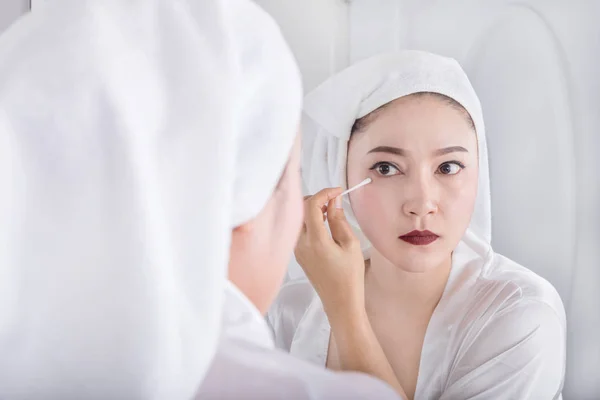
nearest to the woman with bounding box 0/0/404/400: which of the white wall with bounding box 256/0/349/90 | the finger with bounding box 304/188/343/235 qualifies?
the finger with bounding box 304/188/343/235

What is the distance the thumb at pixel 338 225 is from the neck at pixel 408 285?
0.21 ft

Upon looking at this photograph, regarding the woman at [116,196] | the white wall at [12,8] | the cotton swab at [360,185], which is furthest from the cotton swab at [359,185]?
the white wall at [12,8]

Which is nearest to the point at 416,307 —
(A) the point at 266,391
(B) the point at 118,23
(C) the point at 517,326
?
(C) the point at 517,326

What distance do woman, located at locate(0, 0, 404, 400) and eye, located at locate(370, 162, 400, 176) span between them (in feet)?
1.07

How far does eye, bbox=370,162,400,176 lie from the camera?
27.1 inches

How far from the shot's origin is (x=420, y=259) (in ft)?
2.33

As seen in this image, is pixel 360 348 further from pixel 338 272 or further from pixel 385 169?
pixel 385 169

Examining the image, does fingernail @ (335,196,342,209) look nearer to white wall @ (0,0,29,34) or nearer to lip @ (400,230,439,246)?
lip @ (400,230,439,246)

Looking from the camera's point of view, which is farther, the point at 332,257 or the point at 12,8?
the point at 12,8

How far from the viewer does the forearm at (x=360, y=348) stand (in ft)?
2.18

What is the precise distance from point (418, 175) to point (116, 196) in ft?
1.31

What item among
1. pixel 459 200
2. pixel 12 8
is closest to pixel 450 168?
pixel 459 200

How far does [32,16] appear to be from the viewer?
40cm

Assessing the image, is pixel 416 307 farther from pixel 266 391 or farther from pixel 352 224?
pixel 266 391
